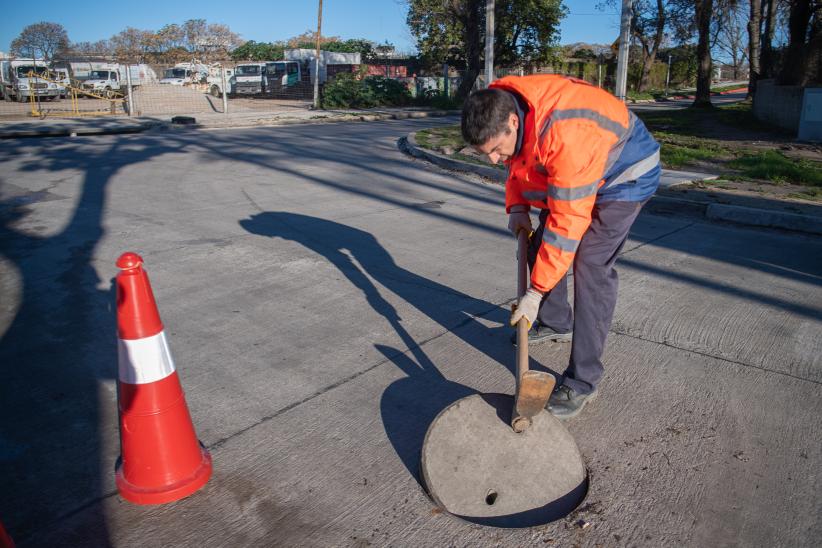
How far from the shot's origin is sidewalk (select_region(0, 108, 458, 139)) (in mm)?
15266

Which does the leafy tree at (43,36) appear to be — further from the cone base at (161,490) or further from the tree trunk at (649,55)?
the cone base at (161,490)

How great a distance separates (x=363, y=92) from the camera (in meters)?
26.7

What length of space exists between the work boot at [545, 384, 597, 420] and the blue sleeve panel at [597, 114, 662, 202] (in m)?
0.91

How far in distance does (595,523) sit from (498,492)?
35 centimetres

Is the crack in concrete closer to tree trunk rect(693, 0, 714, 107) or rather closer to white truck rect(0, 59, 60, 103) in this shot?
tree trunk rect(693, 0, 714, 107)

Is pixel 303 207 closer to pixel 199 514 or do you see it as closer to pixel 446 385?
pixel 446 385

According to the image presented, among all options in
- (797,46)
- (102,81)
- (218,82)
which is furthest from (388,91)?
(797,46)

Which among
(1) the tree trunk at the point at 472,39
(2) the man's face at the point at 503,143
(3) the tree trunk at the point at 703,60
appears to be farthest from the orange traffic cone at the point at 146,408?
(1) the tree trunk at the point at 472,39

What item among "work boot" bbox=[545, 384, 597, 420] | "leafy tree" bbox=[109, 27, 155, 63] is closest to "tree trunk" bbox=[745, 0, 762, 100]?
"work boot" bbox=[545, 384, 597, 420]

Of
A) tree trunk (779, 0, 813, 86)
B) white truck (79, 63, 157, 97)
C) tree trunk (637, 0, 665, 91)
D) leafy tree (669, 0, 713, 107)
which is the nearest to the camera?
tree trunk (779, 0, 813, 86)

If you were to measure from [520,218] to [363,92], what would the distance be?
25.0 m

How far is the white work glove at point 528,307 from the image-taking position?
96.0 inches

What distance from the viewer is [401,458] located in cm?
252

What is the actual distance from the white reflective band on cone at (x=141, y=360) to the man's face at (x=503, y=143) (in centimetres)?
144
